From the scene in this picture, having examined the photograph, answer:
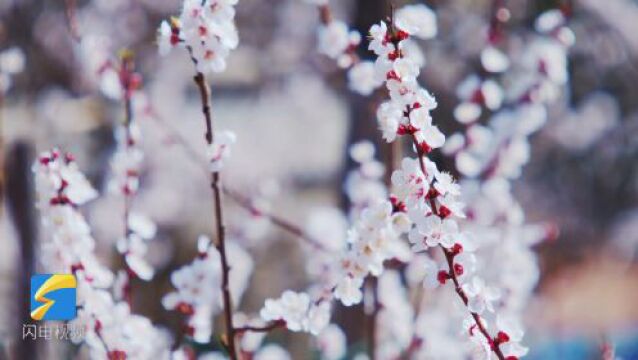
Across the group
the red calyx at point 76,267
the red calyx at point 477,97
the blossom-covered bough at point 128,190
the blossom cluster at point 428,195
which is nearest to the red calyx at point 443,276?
the blossom cluster at point 428,195

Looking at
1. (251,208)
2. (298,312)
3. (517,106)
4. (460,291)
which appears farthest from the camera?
(517,106)

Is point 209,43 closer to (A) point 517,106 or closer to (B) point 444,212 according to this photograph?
(B) point 444,212

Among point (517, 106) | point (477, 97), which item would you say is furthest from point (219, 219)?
point (517, 106)

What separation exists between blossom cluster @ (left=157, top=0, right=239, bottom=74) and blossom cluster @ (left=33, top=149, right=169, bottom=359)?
0.92 feet

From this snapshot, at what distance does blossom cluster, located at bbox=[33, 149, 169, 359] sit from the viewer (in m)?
1.37

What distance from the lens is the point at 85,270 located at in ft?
4.72

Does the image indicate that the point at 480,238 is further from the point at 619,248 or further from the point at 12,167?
the point at 619,248

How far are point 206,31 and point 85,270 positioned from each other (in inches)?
18.7

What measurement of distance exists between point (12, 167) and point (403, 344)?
42.2 inches

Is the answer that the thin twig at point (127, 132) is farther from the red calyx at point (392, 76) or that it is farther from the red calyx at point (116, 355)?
the red calyx at point (392, 76)

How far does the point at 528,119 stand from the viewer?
6.36ft

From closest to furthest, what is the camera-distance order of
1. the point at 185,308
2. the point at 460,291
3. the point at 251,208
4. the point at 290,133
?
the point at 460,291 < the point at 185,308 < the point at 251,208 < the point at 290,133

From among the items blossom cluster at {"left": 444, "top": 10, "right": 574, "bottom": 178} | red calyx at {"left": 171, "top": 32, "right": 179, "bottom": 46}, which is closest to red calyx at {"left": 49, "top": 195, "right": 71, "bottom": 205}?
red calyx at {"left": 171, "top": 32, "right": 179, "bottom": 46}

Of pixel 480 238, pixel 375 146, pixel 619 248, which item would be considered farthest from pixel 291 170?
pixel 480 238
